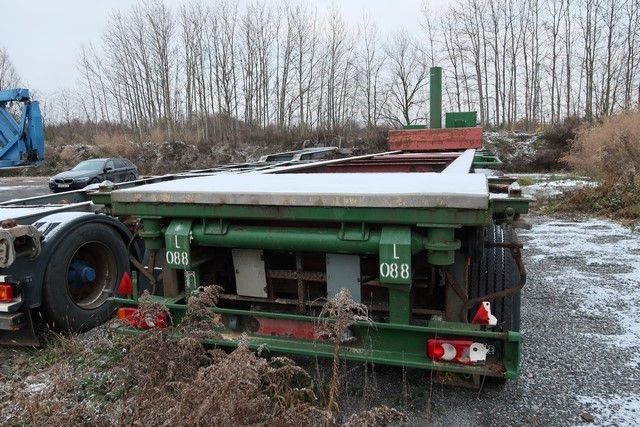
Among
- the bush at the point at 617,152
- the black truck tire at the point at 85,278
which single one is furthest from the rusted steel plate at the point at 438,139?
the black truck tire at the point at 85,278

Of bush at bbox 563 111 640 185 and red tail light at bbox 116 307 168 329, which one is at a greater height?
bush at bbox 563 111 640 185

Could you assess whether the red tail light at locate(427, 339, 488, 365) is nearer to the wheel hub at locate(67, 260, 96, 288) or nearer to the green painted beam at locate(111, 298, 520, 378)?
the green painted beam at locate(111, 298, 520, 378)

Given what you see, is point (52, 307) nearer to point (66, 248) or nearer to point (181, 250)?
point (66, 248)

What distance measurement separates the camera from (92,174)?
18.5 meters

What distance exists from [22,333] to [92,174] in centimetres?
1648

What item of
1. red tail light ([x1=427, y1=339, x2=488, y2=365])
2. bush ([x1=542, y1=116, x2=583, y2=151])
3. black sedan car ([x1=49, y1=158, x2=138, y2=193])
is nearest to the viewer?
red tail light ([x1=427, y1=339, x2=488, y2=365])

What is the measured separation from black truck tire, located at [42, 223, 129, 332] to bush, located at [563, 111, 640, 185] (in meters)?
10.6

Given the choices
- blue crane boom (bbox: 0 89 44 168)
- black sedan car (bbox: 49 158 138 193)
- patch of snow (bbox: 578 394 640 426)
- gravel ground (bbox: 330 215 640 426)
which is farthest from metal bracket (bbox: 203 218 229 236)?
black sedan car (bbox: 49 158 138 193)

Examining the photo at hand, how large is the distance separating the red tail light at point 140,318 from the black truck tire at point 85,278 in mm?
1052

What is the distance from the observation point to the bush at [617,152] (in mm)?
10914

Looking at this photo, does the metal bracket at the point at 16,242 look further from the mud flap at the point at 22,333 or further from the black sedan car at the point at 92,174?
the black sedan car at the point at 92,174

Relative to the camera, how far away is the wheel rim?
13.3 ft

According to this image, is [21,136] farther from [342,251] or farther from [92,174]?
[342,251]

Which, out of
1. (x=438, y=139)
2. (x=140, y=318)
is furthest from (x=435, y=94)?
(x=140, y=318)
